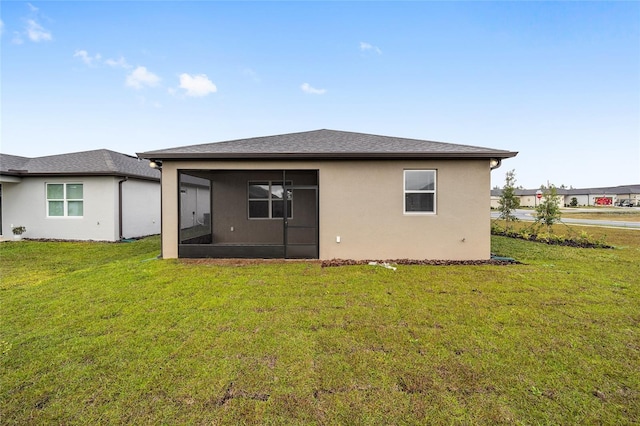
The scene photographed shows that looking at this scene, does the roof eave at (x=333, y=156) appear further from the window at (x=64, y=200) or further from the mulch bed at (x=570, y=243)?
the window at (x=64, y=200)

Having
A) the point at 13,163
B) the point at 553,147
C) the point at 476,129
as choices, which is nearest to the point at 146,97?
the point at 13,163

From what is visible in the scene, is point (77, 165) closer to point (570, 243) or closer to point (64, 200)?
point (64, 200)

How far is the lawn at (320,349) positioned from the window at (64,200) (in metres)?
6.55

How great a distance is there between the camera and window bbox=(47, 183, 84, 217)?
11281 millimetres

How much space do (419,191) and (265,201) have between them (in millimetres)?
5597

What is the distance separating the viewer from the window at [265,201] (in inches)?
413

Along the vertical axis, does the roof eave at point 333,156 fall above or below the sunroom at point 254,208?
above

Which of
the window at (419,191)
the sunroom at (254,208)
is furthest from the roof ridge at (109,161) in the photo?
the window at (419,191)

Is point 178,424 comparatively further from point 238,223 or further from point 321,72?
point 321,72

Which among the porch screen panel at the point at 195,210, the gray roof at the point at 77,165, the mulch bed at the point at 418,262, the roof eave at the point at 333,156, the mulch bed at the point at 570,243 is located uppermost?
the gray roof at the point at 77,165

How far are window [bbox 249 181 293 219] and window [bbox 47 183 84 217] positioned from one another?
7.10 m

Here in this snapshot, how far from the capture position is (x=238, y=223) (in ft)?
34.3

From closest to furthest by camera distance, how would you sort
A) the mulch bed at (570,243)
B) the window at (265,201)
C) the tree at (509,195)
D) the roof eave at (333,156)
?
the roof eave at (333,156) → the mulch bed at (570,243) → the window at (265,201) → the tree at (509,195)

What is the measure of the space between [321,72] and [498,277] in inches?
515
